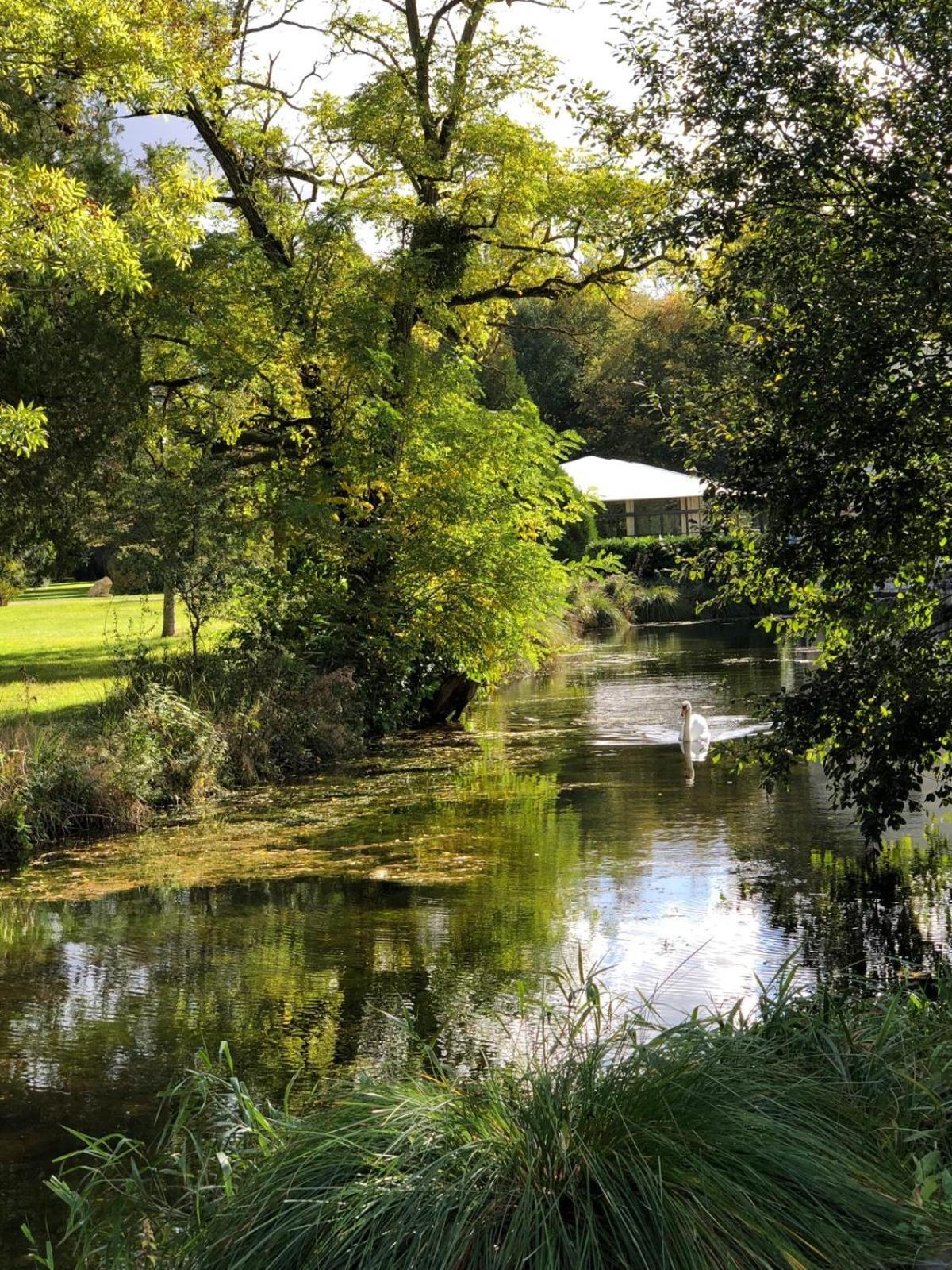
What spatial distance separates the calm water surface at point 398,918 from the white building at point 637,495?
73.0 ft

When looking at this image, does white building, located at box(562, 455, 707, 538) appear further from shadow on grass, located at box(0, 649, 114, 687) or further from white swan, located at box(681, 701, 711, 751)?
white swan, located at box(681, 701, 711, 751)

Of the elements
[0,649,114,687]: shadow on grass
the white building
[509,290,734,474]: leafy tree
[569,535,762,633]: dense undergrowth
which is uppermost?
[509,290,734,474]: leafy tree

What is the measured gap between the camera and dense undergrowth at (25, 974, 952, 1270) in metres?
3.05

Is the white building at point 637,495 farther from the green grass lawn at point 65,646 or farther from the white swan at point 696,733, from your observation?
the white swan at point 696,733

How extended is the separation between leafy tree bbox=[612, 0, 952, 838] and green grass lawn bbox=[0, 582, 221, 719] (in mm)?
8536

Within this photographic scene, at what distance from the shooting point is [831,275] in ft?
20.7

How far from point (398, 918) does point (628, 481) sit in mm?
32207

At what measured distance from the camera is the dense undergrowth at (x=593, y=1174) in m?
3.05

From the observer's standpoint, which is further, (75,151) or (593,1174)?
(75,151)

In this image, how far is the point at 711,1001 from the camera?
6836 mm

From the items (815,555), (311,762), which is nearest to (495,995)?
(815,555)

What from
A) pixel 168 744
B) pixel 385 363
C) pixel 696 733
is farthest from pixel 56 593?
pixel 696 733

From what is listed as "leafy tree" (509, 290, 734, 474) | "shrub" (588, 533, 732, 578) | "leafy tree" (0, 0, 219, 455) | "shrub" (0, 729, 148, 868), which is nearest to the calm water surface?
"shrub" (0, 729, 148, 868)

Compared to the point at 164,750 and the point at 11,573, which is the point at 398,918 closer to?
the point at 164,750
